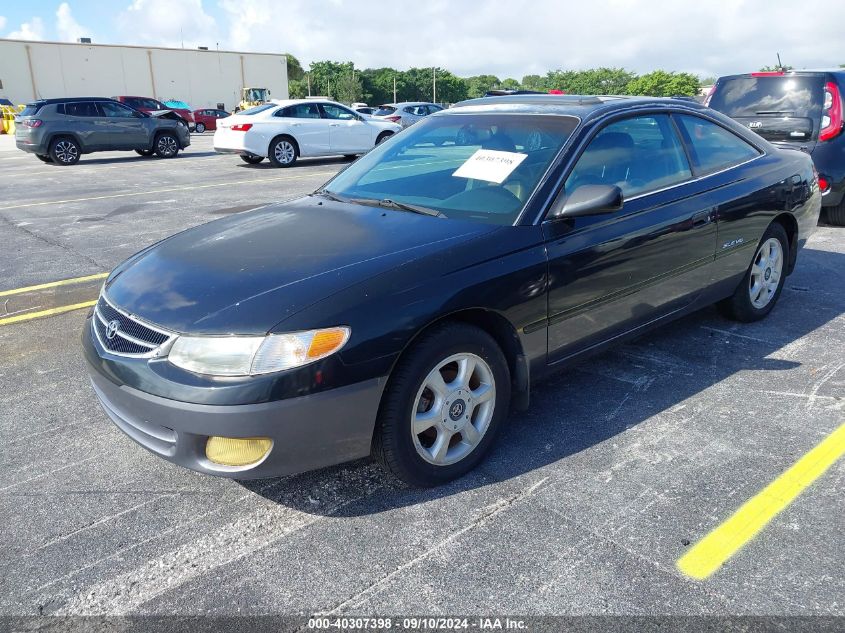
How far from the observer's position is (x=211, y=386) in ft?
7.73

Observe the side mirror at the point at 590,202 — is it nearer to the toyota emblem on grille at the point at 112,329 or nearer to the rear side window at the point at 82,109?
the toyota emblem on grille at the point at 112,329

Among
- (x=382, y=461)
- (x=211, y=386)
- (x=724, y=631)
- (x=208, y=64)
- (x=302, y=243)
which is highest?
(x=208, y=64)

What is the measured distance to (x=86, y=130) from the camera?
54.9 feet

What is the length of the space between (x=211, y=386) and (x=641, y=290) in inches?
90.1

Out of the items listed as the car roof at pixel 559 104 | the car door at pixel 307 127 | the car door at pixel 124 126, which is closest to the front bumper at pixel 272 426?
the car roof at pixel 559 104

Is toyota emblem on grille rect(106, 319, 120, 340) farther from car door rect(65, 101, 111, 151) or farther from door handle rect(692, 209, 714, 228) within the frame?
car door rect(65, 101, 111, 151)

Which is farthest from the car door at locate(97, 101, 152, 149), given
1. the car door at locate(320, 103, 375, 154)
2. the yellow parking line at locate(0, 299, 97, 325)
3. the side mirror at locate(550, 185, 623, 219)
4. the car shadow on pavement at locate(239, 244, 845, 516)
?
the side mirror at locate(550, 185, 623, 219)

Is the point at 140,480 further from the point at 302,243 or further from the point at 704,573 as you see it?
the point at 704,573

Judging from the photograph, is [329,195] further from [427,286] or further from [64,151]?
[64,151]

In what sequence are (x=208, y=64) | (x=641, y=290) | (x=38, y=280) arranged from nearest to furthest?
1. (x=641, y=290)
2. (x=38, y=280)
3. (x=208, y=64)

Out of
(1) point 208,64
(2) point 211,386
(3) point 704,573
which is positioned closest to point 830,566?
(3) point 704,573

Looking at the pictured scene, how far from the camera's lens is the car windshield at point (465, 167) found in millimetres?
3246

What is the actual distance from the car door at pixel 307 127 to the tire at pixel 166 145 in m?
4.52

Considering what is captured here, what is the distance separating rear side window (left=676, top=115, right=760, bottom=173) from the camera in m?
4.08
